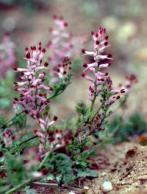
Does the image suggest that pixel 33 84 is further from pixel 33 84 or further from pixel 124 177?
pixel 124 177

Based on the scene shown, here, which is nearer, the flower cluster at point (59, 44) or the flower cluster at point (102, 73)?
the flower cluster at point (102, 73)

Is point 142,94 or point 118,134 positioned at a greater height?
point 142,94

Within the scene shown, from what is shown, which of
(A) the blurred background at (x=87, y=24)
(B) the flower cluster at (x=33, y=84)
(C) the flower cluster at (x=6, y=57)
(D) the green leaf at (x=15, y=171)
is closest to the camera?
(D) the green leaf at (x=15, y=171)

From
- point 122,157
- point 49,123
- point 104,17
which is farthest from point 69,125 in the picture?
point 104,17

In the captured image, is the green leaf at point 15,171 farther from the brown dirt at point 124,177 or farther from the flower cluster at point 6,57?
the flower cluster at point 6,57

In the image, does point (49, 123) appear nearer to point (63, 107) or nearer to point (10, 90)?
point (10, 90)

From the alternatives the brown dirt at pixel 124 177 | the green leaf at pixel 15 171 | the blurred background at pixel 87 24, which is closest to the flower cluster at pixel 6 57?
the blurred background at pixel 87 24

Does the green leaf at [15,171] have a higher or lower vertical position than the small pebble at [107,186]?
higher

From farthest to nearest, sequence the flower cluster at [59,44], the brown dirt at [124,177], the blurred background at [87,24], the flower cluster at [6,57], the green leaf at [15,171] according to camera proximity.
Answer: the blurred background at [87,24]
the flower cluster at [6,57]
the flower cluster at [59,44]
the brown dirt at [124,177]
the green leaf at [15,171]

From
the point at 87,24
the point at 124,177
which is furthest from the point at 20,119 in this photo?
the point at 87,24

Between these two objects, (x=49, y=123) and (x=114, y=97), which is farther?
(x=114, y=97)
